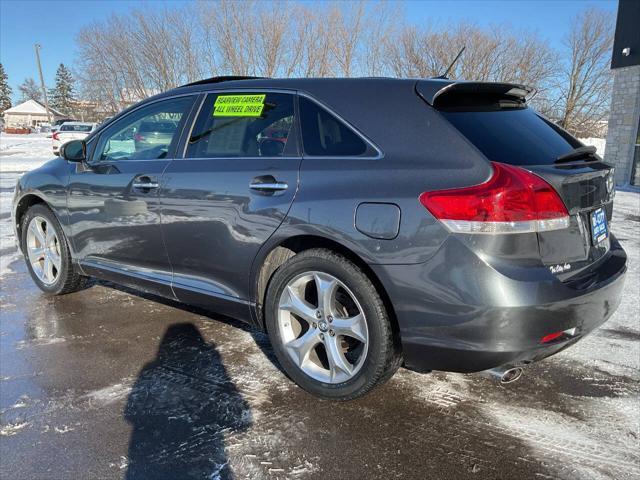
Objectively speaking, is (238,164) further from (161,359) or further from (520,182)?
(520,182)

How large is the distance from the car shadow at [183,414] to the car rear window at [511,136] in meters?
1.78

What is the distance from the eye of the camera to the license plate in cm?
265

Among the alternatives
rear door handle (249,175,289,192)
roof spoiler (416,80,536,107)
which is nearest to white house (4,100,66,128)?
rear door handle (249,175,289,192)

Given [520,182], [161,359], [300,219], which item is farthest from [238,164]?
[520,182]

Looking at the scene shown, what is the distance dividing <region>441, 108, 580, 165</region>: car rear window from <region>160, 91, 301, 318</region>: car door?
2.98ft

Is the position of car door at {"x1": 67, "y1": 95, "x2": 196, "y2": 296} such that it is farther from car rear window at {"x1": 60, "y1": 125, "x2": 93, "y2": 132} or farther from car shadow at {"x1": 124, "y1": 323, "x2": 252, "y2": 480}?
car rear window at {"x1": 60, "y1": 125, "x2": 93, "y2": 132}

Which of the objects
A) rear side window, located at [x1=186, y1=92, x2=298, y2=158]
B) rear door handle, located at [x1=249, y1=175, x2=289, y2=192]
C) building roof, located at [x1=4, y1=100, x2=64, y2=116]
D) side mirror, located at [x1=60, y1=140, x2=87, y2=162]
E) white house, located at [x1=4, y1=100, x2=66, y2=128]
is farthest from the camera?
building roof, located at [x1=4, y1=100, x2=64, y2=116]

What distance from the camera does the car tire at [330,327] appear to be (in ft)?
8.49

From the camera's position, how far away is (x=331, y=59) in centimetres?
2355

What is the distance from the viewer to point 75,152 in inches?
168

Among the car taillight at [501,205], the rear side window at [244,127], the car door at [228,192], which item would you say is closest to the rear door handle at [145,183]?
the car door at [228,192]

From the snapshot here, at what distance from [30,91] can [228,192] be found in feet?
386

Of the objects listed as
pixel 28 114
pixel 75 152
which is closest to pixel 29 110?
pixel 28 114

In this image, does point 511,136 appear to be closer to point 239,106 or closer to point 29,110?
point 239,106
